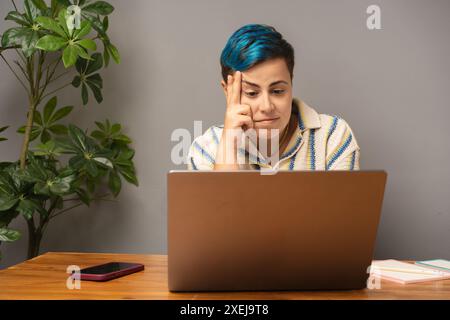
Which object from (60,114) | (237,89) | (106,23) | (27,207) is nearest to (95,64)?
(106,23)

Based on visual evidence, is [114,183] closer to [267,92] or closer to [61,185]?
[61,185]

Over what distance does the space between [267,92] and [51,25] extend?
101cm

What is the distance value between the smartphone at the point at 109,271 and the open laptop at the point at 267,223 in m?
0.24

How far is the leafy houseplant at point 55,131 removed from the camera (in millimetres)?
2254

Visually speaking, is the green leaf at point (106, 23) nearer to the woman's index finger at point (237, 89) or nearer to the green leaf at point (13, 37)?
the green leaf at point (13, 37)

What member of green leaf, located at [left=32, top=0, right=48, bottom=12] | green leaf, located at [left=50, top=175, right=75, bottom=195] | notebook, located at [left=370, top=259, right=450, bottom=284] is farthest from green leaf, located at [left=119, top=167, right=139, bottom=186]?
notebook, located at [left=370, top=259, right=450, bottom=284]

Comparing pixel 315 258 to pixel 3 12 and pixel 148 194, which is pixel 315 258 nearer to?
pixel 148 194

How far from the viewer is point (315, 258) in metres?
1.02

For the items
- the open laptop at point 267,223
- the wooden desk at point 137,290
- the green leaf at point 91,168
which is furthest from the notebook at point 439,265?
the green leaf at point 91,168

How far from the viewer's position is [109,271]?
1246 millimetres

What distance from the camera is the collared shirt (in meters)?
1.93

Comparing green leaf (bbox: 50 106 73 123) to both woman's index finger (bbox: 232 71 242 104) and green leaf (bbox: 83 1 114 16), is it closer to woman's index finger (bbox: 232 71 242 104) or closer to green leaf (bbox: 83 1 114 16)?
green leaf (bbox: 83 1 114 16)

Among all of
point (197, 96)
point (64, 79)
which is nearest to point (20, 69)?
point (64, 79)
